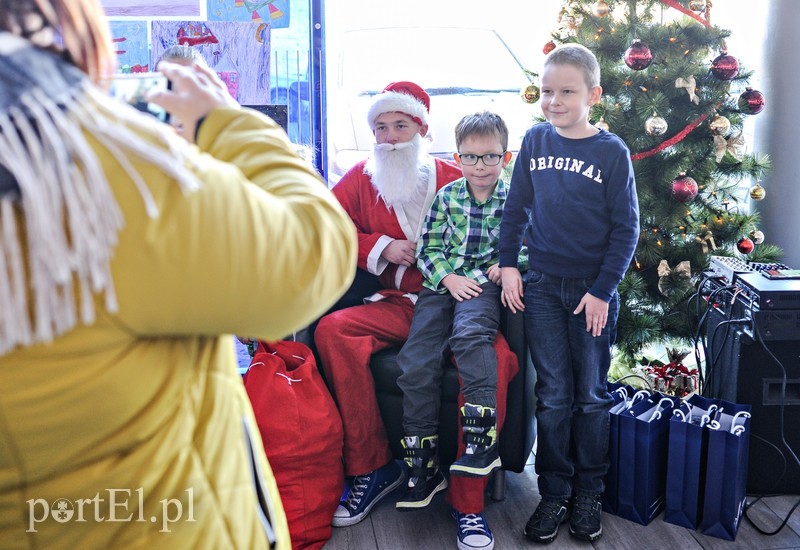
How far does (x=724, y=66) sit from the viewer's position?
111 inches

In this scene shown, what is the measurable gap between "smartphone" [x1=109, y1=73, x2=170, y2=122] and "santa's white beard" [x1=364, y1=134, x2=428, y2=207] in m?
1.90

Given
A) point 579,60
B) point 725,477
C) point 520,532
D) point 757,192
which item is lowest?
point 520,532

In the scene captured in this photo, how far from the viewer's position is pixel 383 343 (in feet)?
8.58

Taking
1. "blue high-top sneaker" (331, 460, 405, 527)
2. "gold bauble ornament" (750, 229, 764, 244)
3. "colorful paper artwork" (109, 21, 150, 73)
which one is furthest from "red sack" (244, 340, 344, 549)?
"gold bauble ornament" (750, 229, 764, 244)

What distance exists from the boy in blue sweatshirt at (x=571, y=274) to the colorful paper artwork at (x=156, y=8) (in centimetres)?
132

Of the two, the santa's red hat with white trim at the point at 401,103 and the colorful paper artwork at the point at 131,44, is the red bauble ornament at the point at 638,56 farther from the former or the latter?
the colorful paper artwork at the point at 131,44

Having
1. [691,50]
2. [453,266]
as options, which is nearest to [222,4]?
[453,266]

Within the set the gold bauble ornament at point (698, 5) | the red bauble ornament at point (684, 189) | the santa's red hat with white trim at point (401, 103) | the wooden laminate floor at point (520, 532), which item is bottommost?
the wooden laminate floor at point (520, 532)

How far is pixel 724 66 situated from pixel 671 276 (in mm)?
790

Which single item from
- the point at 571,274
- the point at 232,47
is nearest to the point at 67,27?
the point at 571,274

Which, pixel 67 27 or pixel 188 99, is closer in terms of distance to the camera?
pixel 67 27

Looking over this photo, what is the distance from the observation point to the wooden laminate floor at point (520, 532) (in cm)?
231

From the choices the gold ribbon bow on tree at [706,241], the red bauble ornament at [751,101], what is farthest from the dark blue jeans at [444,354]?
the red bauble ornament at [751,101]

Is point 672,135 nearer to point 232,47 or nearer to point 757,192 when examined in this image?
point 757,192
